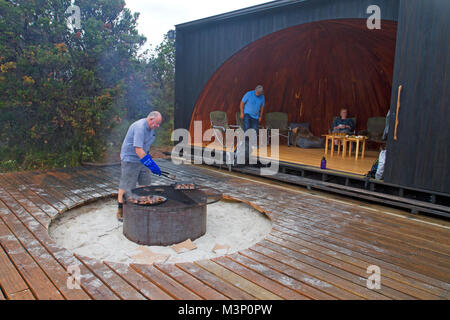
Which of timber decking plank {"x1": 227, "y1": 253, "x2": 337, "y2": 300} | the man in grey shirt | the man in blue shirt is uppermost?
the man in blue shirt

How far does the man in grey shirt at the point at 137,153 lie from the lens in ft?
12.4

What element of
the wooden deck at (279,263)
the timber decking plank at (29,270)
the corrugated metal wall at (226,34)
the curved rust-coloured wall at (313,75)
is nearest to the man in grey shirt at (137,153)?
the wooden deck at (279,263)

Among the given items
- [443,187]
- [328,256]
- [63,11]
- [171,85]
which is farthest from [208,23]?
[328,256]

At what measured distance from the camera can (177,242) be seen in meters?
3.48

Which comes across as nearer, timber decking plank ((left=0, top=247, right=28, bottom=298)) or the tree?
timber decking plank ((left=0, top=247, right=28, bottom=298))

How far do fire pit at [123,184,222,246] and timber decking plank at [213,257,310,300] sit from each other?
2.40 feet

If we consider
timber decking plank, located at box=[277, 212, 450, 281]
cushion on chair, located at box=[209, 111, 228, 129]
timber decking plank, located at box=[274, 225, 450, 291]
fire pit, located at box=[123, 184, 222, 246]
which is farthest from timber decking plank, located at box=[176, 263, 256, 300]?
cushion on chair, located at box=[209, 111, 228, 129]

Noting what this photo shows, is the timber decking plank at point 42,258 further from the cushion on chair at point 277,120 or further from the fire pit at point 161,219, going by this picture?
the cushion on chair at point 277,120

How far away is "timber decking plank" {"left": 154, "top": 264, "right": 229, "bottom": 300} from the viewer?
7.63 ft

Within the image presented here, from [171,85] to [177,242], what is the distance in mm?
9563

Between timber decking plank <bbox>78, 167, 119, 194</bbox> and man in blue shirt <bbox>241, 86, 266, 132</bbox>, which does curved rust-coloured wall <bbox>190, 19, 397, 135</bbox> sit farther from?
timber decking plank <bbox>78, 167, 119, 194</bbox>

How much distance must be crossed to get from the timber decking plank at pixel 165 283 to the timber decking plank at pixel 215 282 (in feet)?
0.56

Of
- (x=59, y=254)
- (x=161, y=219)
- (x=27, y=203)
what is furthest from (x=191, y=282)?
(x=27, y=203)

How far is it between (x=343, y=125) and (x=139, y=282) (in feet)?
22.1
